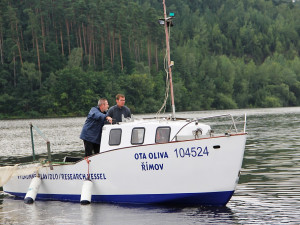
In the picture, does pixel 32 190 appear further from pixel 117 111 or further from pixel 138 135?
pixel 138 135

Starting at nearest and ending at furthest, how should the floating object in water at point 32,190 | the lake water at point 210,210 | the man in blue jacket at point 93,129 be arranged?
the lake water at point 210,210
the man in blue jacket at point 93,129
the floating object in water at point 32,190

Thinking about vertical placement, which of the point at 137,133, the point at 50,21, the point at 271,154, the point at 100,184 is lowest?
the point at 271,154

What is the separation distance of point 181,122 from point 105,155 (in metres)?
2.56

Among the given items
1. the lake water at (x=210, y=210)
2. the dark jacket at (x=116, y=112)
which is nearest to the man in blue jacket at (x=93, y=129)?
the dark jacket at (x=116, y=112)

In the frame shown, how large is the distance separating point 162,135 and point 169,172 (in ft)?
4.01

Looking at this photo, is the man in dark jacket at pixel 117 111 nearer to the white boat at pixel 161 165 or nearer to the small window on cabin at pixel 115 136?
the white boat at pixel 161 165

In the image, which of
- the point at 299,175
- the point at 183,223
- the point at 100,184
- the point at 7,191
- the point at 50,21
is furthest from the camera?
the point at 50,21

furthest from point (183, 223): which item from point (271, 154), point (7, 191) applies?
point (271, 154)

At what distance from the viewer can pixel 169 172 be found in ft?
56.4

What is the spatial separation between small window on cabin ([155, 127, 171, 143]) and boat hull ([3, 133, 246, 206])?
0.56 metres

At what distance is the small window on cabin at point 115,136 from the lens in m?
18.5

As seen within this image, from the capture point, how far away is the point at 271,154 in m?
33.2

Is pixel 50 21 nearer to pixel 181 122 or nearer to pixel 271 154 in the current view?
pixel 271 154

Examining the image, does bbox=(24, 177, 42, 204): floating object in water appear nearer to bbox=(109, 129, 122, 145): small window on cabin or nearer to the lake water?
the lake water
